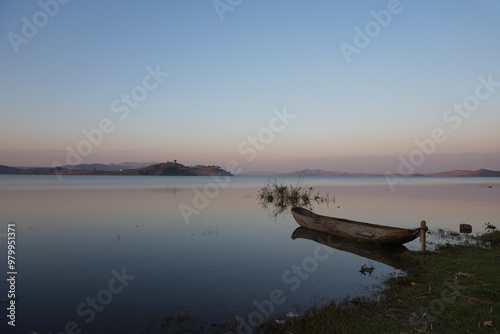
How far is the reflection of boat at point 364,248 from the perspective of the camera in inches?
461

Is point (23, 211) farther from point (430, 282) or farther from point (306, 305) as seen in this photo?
point (430, 282)

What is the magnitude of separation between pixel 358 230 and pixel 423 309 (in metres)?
8.12

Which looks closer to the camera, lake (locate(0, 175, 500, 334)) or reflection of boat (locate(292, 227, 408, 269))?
lake (locate(0, 175, 500, 334))

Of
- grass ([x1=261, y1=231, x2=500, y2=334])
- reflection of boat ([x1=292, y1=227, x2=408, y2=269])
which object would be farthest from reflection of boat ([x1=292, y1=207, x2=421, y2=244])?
grass ([x1=261, y1=231, x2=500, y2=334])

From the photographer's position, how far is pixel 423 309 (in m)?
6.30

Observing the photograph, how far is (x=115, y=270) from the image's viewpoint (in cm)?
984

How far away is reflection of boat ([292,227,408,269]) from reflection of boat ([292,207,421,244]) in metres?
0.28

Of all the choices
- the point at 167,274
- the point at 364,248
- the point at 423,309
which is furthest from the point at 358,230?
the point at 167,274

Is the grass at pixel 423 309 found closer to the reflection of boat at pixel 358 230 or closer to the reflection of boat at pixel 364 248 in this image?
the reflection of boat at pixel 364 248

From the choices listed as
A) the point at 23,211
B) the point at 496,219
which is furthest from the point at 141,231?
the point at 496,219

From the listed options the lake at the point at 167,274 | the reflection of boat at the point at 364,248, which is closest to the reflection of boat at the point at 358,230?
the reflection of boat at the point at 364,248

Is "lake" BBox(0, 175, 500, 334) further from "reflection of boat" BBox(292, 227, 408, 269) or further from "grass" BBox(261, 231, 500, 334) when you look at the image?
"grass" BBox(261, 231, 500, 334)

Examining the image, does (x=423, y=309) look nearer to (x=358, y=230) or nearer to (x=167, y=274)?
(x=167, y=274)

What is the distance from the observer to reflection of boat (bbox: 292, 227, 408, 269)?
11.7 m
